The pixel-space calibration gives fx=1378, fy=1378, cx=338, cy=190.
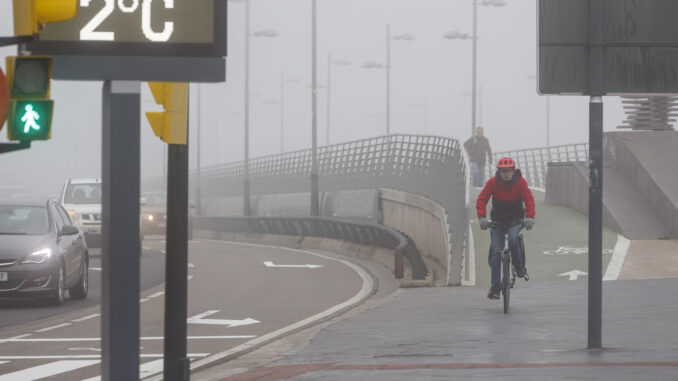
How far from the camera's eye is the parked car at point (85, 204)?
33.8 meters

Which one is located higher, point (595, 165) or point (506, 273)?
point (595, 165)

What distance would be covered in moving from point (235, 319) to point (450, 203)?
409 inches

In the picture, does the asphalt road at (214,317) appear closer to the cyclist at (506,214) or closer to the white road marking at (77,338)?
the white road marking at (77,338)

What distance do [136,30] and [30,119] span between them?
5.72 ft

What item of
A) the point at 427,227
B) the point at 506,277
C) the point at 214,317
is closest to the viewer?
the point at 506,277

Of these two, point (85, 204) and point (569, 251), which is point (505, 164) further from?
point (85, 204)

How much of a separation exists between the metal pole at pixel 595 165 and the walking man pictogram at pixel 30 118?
4542 millimetres

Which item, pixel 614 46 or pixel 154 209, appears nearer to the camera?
pixel 614 46

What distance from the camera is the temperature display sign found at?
319 inches

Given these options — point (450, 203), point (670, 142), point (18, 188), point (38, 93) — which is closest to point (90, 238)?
point (450, 203)

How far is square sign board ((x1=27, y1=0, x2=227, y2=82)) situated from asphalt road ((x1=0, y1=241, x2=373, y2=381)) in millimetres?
3648

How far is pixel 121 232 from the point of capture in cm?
828

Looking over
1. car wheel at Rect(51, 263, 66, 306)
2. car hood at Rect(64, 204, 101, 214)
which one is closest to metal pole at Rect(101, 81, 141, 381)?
car wheel at Rect(51, 263, 66, 306)

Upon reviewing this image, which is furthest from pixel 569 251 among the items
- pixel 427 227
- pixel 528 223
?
pixel 528 223
